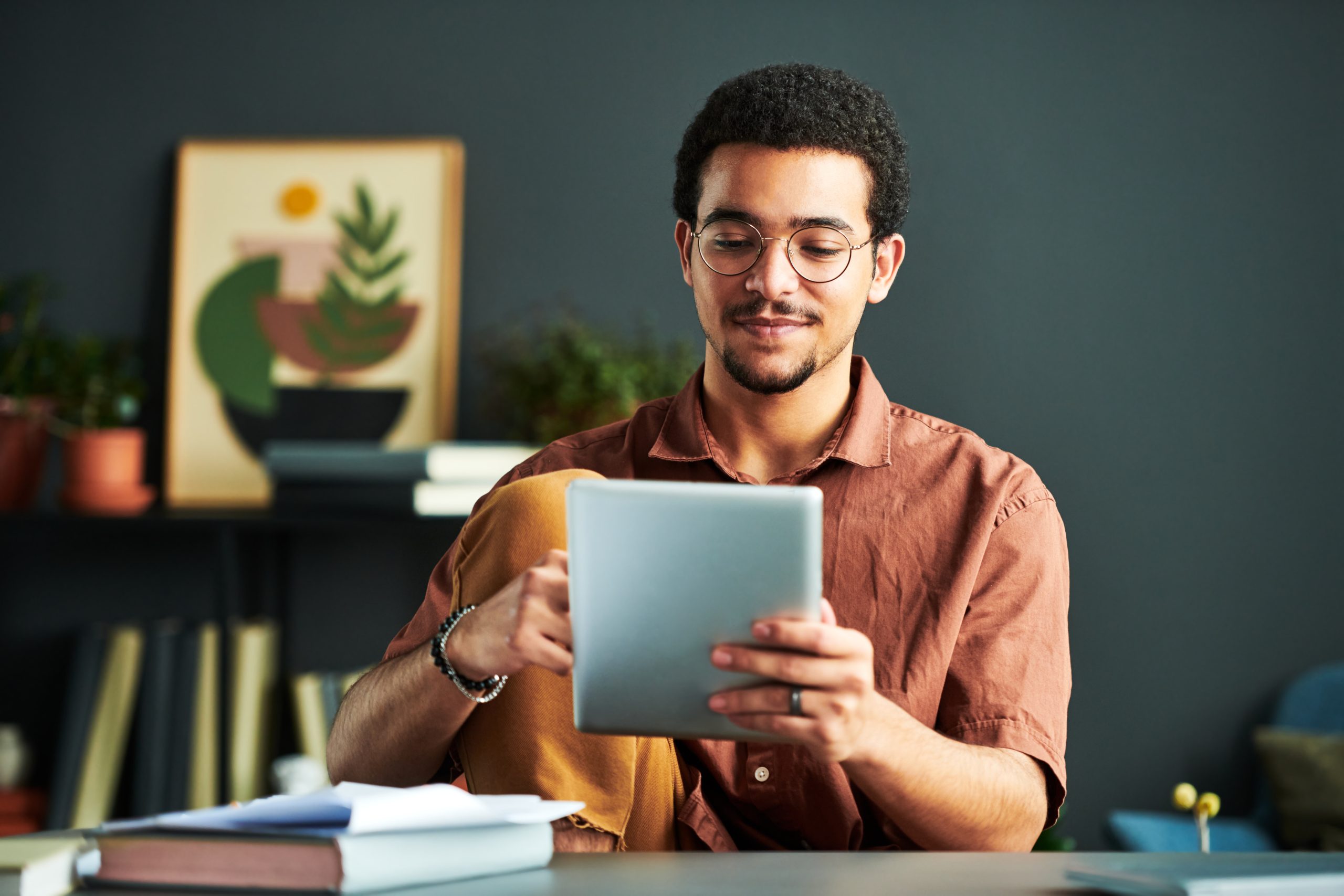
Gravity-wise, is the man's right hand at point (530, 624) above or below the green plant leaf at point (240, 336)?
below

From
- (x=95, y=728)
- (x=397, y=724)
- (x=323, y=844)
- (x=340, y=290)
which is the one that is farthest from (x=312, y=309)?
(x=323, y=844)

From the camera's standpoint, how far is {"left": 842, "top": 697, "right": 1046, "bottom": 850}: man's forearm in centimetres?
106

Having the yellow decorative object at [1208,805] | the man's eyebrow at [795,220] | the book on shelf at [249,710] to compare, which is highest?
the man's eyebrow at [795,220]

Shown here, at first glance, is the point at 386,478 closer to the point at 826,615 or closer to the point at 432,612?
the point at 432,612

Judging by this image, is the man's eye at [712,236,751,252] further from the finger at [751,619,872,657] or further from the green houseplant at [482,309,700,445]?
the green houseplant at [482,309,700,445]

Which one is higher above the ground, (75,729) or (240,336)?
(240,336)

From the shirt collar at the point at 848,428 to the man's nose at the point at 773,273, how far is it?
18 centimetres

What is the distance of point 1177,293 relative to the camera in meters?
2.73

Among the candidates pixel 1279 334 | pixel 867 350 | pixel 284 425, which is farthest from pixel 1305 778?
pixel 284 425

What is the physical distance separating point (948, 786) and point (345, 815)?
0.56 meters

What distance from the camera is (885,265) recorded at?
62.1 inches

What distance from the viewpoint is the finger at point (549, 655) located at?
3.31 ft

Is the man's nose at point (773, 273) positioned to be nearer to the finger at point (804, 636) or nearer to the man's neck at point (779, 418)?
the man's neck at point (779, 418)

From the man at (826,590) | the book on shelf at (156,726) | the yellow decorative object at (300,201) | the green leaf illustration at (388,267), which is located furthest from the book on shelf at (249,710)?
the man at (826,590)
